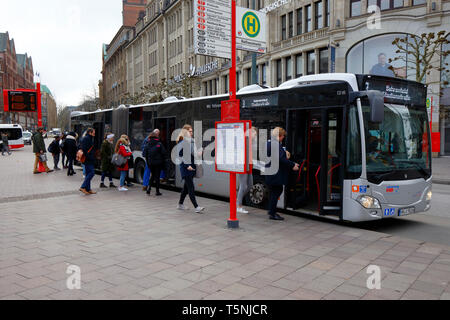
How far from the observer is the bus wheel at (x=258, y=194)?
28.5ft

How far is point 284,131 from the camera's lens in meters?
7.67

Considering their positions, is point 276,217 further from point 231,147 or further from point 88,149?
point 88,149

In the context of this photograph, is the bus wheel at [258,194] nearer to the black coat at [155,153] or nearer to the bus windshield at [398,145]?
the bus windshield at [398,145]

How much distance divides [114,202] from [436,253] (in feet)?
22.5

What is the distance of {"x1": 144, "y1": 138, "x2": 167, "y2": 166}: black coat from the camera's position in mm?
10602

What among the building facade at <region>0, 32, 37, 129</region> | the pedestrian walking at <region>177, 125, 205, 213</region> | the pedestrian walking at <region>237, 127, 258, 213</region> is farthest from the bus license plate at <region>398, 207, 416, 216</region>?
the building facade at <region>0, 32, 37, 129</region>

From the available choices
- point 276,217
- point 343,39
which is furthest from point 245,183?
point 343,39

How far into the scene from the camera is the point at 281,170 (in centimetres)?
756

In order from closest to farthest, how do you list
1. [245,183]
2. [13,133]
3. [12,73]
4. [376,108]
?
1. [376,108]
2. [245,183]
3. [13,133]
4. [12,73]

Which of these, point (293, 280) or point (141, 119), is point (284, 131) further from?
point (141, 119)

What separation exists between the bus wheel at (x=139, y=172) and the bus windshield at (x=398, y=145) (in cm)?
816

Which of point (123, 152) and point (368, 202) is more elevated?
point (123, 152)

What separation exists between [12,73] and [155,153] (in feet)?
375

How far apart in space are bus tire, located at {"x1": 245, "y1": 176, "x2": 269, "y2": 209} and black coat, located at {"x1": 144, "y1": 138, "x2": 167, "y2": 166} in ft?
9.21
